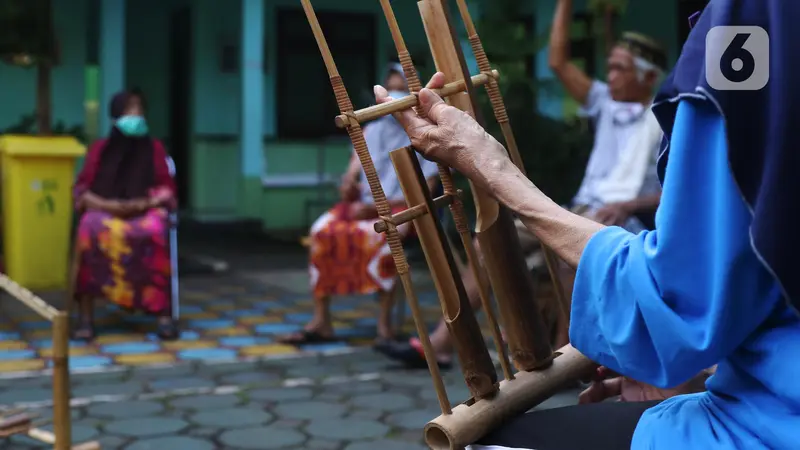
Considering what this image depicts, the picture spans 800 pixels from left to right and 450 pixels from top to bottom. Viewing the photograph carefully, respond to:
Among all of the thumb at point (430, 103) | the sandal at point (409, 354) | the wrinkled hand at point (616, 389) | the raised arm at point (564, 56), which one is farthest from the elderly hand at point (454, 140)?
the sandal at point (409, 354)

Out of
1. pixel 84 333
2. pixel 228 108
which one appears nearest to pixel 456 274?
pixel 84 333

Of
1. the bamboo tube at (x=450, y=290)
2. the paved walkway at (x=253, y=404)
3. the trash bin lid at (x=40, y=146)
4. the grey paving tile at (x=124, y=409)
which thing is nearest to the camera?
the bamboo tube at (x=450, y=290)

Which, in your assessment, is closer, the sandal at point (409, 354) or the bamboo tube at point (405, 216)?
the bamboo tube at point (405, 216)

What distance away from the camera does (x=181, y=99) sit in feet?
47.1

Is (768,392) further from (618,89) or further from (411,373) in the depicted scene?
(411,373)

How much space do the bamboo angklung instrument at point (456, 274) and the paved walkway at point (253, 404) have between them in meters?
2.22

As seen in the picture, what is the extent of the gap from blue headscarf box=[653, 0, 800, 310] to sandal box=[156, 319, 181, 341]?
17.1ft

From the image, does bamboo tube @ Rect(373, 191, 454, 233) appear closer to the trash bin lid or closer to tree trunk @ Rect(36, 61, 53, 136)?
the trash bin lid

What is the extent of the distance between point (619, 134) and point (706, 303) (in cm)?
344

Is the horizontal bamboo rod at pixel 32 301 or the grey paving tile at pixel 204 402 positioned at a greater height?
the horizontal bamboo rod at pixel 32 301

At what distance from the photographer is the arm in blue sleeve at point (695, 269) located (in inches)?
51.2

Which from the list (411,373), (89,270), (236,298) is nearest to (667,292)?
(411,373)

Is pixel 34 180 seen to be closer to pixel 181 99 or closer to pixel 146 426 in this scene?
pixel 146 426

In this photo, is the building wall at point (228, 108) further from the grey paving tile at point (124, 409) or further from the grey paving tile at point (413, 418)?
the grey paving tile at point (413, 418)
